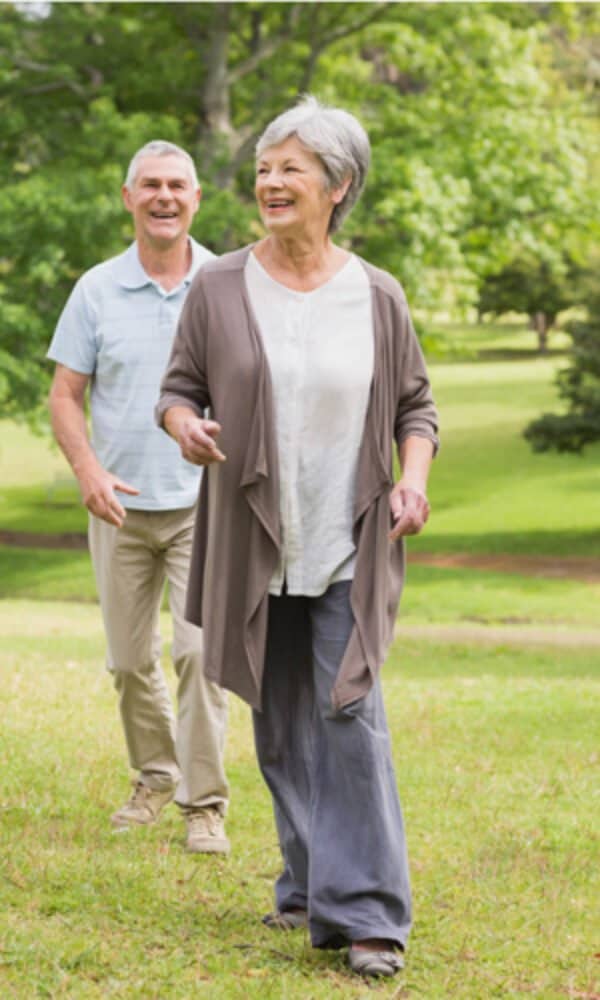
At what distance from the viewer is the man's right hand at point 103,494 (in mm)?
5766

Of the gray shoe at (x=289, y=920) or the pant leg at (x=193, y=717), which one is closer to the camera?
the gray shoe at (x=289, y=920)

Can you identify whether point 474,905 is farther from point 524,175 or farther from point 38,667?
point 524,175

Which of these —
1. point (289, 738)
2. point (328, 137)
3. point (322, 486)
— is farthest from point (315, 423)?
point (289, 738)

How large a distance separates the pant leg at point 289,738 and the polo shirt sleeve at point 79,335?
1.78m

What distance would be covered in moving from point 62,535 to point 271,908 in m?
28.3

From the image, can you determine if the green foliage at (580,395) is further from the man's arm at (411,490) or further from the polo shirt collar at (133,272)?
the man's arm at (411,490)

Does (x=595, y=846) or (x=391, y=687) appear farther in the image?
(x=391, y=687)

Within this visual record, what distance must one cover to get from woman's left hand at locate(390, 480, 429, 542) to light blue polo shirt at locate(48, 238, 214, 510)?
1.72 meters

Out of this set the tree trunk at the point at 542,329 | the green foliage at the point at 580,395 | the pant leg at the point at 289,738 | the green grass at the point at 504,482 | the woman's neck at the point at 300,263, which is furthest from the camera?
the tree trunk at the point at 542,329

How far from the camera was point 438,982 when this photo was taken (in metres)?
4.68

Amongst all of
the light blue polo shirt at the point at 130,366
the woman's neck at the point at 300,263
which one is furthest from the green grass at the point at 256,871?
the woman's neck at the point at 300,263

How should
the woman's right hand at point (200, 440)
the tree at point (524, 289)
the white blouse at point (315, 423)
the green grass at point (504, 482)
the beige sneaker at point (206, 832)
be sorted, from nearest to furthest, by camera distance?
the woman's right hand at point (200, 440), the white blouse at point (315, 423), the beige sneaker at point (206, 832), the green grass at point (504, 482), the tree at point (524, 289)

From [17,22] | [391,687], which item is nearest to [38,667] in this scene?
[391,687]

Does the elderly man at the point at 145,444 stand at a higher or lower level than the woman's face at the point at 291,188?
lower
